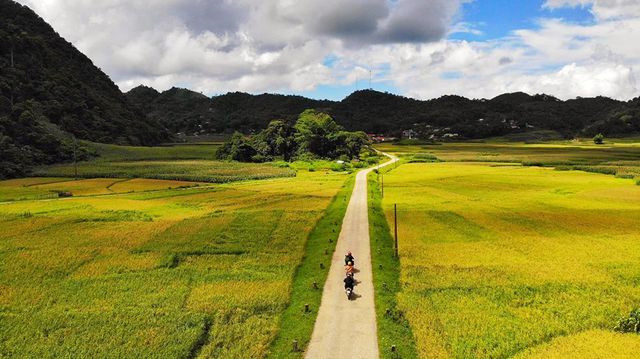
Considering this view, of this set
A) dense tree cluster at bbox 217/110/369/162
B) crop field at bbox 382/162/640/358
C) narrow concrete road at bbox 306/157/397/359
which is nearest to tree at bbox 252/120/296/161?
dense tree cluster at bbox 217/110/369/162

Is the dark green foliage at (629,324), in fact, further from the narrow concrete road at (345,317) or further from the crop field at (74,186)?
the crop field at (74,186)

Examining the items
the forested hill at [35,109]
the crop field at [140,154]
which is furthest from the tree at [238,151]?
the forested hill at [35,109]

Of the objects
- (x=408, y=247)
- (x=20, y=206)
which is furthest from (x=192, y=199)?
(x=408, y=247)

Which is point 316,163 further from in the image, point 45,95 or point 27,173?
point 45,95

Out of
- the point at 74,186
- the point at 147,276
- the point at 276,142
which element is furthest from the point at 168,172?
the point at 147,276

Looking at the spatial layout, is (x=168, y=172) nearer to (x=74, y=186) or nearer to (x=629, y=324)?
(x=74, y=186)

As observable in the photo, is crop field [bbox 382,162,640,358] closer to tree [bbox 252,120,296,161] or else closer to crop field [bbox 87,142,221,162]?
tree [bbox 252,120,296,161]
